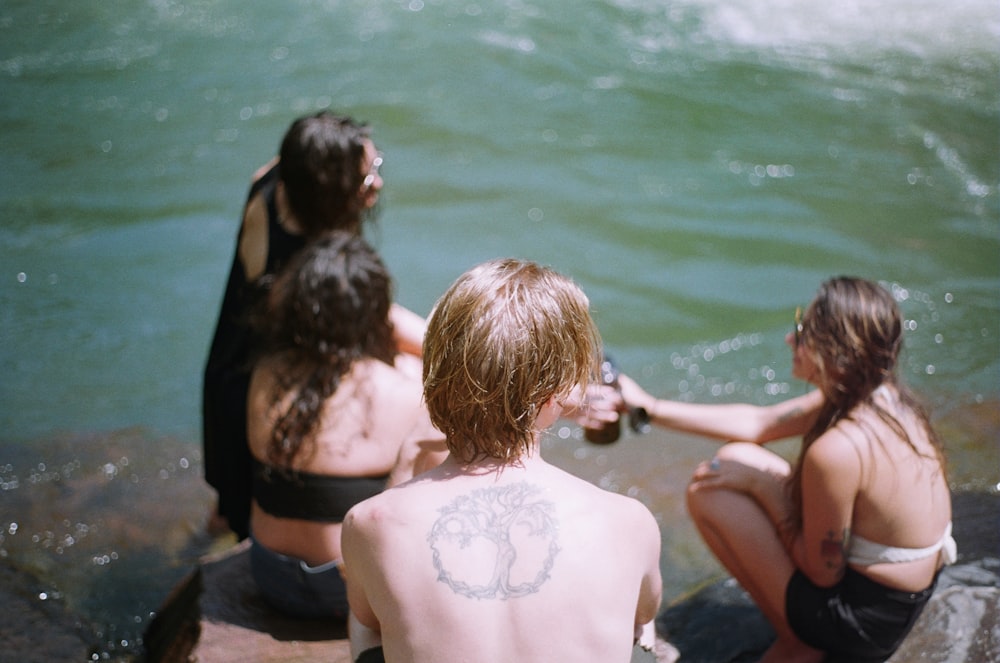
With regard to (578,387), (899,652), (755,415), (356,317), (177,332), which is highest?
(578,387)

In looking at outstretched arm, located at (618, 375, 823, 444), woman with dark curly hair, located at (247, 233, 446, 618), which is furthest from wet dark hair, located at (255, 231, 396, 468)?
outstretched arm, located at (618, 375, 823, 444)

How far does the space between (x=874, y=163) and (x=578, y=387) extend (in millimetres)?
6957

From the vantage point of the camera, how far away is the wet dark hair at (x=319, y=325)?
2.77 m

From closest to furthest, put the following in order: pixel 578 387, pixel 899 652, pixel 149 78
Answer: pixel 578 387, pixel 899 652, pixel 149 78

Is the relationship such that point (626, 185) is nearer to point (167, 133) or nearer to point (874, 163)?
point (874, 163)

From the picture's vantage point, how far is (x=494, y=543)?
1807 millimetres

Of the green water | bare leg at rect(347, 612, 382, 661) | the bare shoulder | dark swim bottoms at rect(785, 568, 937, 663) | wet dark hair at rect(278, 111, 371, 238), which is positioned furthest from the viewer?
the green water

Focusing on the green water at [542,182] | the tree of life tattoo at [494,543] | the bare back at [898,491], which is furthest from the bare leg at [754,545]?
the tree of life tattoo at [494,543]

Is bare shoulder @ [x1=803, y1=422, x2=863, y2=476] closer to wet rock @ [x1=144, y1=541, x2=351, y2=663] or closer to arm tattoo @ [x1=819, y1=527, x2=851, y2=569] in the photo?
arm tattoo @ [x1=819, y1=527, x2=851, y2=569]

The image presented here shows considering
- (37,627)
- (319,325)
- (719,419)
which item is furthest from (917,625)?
(37,627)

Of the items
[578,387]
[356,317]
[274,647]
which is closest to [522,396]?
[578,387]

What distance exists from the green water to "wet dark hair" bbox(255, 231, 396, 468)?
1.35 m

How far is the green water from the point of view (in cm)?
522

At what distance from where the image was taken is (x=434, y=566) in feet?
5.86
